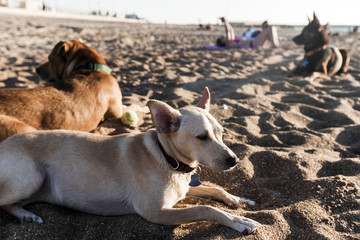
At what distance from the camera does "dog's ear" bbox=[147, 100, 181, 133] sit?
8.37ft

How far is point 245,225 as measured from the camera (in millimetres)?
2350

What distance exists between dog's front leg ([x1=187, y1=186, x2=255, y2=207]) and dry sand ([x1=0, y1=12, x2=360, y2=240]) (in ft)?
0.24

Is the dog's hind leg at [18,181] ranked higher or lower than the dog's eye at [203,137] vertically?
lower

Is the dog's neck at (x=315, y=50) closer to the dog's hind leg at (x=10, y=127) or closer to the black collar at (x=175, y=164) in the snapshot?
the black collar at (x=175, y=164)

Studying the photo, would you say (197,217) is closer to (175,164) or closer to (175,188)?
(175,188)

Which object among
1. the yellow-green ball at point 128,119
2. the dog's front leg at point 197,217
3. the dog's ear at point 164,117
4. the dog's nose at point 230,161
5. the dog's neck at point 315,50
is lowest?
the dog's front leg at point 197,217

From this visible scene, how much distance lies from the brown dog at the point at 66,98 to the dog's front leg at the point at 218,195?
1911 millimetres

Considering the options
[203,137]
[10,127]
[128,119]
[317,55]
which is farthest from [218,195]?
[317,55]

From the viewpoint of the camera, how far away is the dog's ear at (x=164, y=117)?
255 cm

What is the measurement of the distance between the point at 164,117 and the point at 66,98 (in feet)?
6.58

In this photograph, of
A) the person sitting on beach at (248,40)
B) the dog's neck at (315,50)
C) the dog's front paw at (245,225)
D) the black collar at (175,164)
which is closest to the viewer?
the dog's front paw at (245,225)

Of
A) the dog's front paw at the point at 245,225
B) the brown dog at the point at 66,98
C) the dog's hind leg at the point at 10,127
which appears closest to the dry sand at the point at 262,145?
the dog's front paw at the point at 245,225

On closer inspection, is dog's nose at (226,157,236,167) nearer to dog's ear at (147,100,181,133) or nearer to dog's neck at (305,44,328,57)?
dog's ear at (147,100,181,133)

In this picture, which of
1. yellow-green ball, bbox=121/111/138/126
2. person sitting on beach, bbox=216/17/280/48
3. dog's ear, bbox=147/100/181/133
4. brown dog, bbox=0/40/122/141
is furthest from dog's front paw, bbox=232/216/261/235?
person sitting on beach, bbox=216/17/280/48
